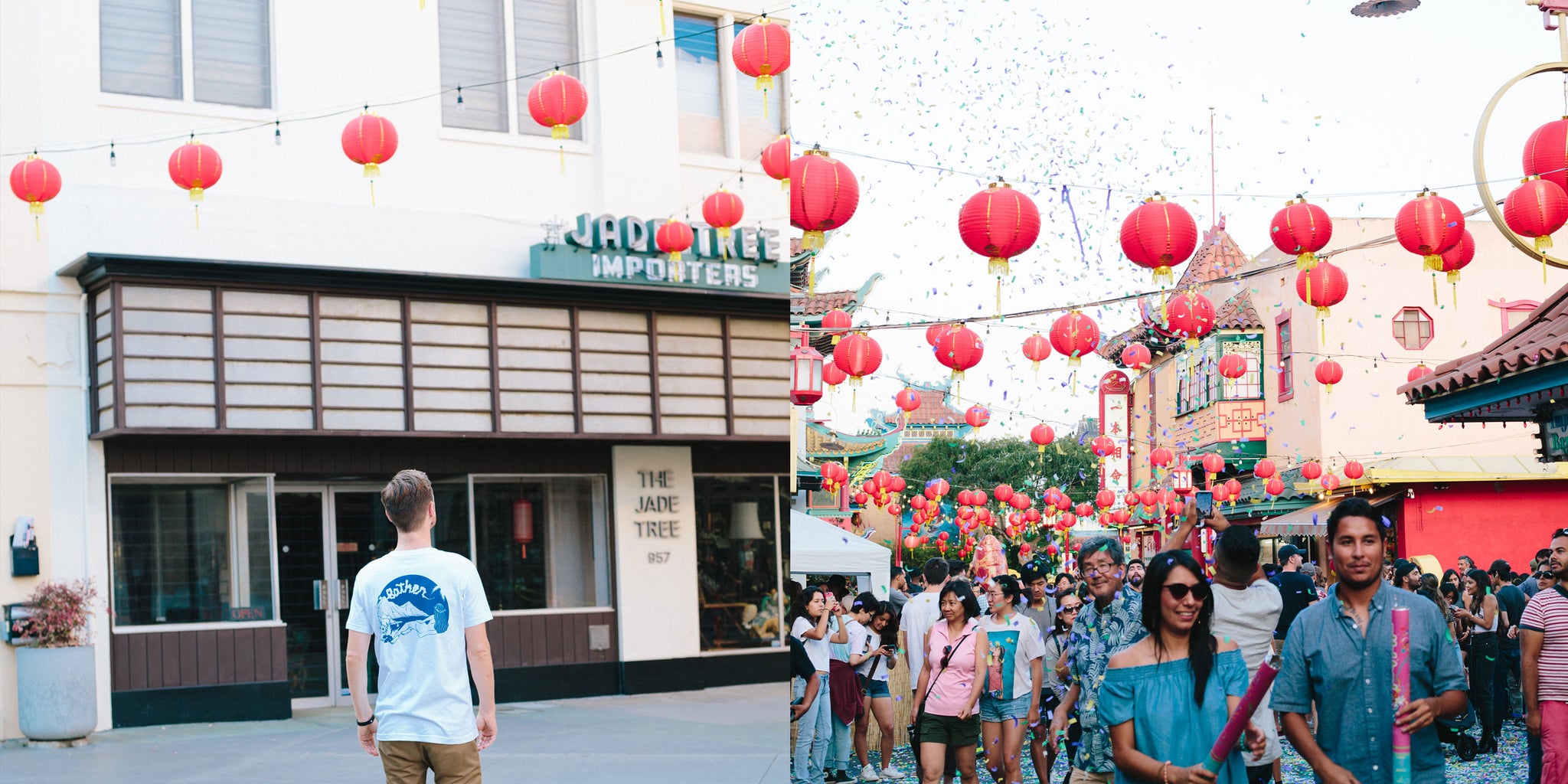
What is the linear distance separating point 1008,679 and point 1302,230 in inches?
48.9

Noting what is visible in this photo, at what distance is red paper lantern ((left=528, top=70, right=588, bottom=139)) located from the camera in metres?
5.46

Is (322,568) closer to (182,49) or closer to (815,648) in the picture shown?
(182,49)

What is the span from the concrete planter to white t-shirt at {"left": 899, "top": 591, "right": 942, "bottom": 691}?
391 cm

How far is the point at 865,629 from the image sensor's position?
437cm

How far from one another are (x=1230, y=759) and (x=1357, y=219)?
127 cm

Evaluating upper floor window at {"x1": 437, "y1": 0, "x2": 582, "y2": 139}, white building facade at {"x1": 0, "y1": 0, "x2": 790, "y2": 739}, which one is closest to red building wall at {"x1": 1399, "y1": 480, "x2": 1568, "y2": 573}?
white building facade at {"x1": 0, "y1": 0, "x2": 790, "y2": 739}

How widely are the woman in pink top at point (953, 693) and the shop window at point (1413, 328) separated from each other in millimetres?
1153

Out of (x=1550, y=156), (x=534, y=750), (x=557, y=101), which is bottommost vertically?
(x=534, y=750)

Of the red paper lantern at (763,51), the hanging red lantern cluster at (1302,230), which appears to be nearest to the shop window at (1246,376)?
the hanging red lantern cluster at (1302,230)

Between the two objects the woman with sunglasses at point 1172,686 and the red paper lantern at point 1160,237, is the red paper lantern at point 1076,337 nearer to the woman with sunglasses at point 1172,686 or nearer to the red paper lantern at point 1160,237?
the red paper lantern at point 1160,237

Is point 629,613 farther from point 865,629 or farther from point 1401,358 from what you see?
point 1401,358

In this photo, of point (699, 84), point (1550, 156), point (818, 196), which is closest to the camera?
point (1550, 156)

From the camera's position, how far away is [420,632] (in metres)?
3.14

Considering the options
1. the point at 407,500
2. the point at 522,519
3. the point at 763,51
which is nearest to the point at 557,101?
the point at 763,51
